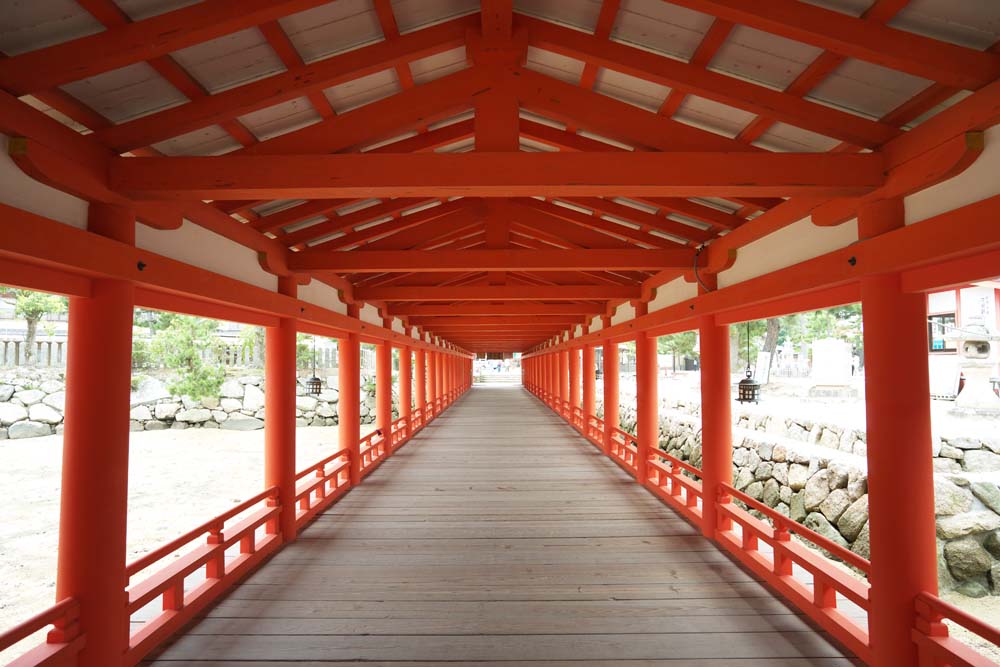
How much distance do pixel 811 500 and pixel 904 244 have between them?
7.01m

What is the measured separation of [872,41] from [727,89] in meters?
0.64

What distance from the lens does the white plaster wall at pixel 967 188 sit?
202 centimetres

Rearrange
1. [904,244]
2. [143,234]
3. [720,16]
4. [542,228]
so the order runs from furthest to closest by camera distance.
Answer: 1. [542,228]
2. [143,234]
3. [904,244]
4. [720,16]

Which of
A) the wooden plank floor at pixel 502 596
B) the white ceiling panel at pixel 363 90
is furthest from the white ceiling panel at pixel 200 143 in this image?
the wooden plank floor at pixel 502 596

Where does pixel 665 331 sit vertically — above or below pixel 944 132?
below

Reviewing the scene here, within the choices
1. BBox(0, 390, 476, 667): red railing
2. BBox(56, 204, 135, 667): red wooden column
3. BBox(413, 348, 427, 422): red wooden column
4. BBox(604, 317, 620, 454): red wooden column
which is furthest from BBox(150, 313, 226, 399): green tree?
→ BBox(56, 204, 135, 667): red wooden column

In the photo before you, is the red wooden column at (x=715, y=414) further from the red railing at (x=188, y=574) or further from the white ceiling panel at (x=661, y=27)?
the red railing at (x=188, y=574)

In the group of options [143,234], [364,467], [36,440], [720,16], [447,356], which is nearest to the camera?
[720,16]

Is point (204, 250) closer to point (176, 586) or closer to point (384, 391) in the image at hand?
point (176, 586)

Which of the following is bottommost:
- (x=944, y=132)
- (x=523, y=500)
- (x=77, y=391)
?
(x=523, y=500)

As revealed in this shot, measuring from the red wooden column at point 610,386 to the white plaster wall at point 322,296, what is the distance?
5.05 meters

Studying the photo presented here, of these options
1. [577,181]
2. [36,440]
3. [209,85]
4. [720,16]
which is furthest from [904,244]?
[36,440]

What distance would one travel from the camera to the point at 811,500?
25.7 ft

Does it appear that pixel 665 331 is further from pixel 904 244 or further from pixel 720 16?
pixel 720 16
